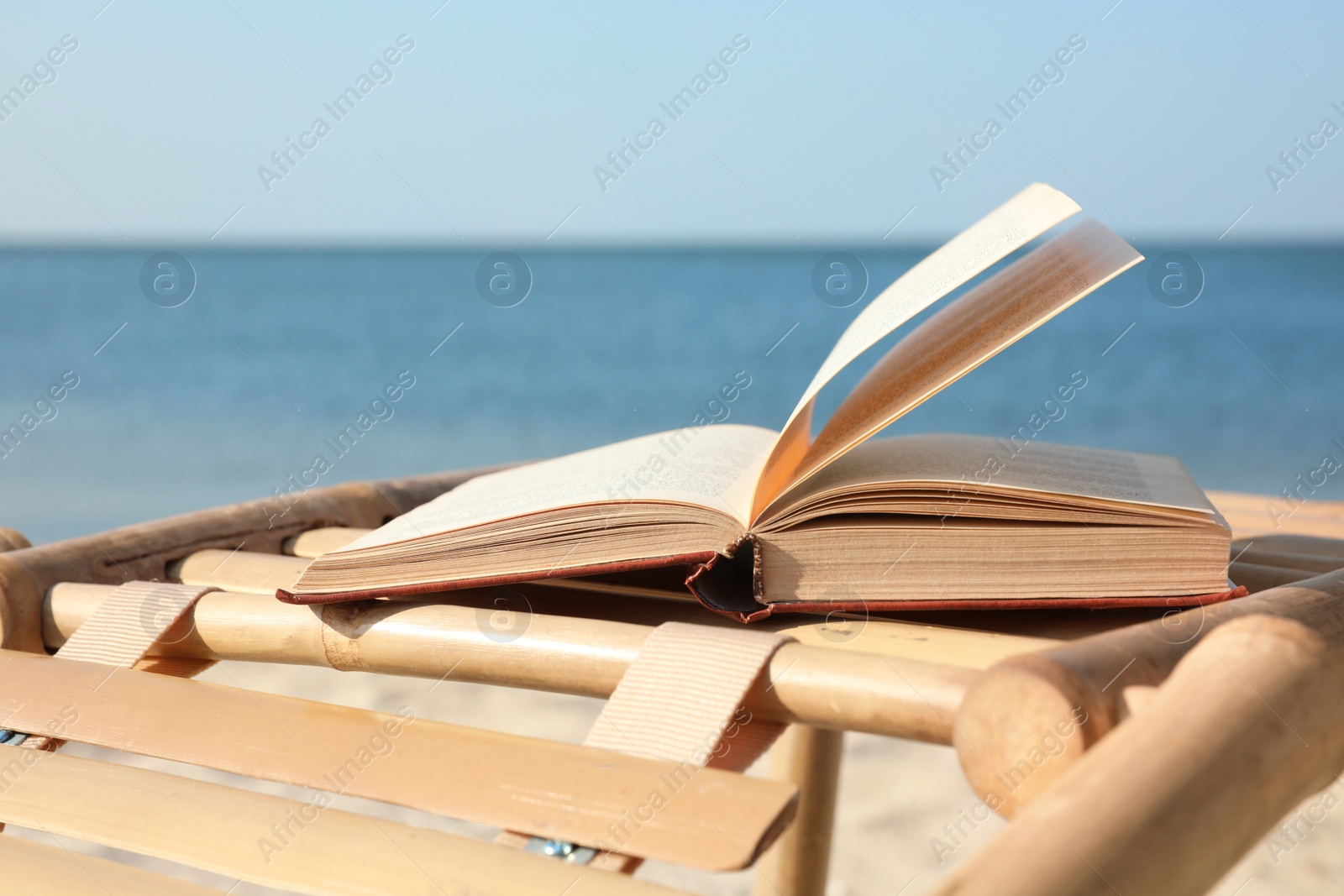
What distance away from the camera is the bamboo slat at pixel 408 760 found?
505 millimetres

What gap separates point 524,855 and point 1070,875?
268mm

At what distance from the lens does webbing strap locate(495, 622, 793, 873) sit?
60 centimetres

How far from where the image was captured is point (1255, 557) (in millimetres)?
1021

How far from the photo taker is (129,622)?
0.84 meters

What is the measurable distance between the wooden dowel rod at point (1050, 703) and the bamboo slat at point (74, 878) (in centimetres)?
39

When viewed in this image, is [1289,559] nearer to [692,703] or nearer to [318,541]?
[692,703]

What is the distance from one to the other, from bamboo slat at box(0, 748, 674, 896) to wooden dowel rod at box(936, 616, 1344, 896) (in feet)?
0.59

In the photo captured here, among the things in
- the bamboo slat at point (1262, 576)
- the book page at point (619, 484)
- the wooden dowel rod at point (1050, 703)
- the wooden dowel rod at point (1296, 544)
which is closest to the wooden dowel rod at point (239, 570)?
the book page at point (619, 484)

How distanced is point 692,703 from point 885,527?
19 centimetres

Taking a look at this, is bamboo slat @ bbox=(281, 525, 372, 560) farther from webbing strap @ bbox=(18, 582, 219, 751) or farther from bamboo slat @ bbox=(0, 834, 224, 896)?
bamboo slat @ bbox=(0, 834, 224, 896)

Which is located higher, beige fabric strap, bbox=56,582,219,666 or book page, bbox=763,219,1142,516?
book page, bbox=763,219,1142,516

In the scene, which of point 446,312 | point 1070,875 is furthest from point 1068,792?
point 446,312

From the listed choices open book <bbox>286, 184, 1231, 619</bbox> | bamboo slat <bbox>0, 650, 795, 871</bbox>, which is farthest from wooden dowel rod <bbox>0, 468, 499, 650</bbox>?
open book <bbox>286, 184, 1231, 619</bbox>

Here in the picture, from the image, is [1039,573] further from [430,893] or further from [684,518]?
[430,893]
